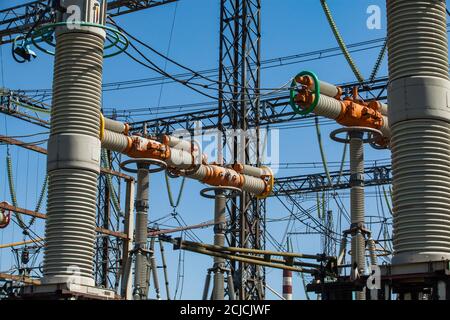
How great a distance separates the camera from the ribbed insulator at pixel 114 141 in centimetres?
2177

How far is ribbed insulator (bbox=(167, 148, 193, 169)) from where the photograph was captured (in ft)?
78.2

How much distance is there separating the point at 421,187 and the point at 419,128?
95 cm

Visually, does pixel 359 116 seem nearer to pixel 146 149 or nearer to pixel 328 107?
pixel 328 107

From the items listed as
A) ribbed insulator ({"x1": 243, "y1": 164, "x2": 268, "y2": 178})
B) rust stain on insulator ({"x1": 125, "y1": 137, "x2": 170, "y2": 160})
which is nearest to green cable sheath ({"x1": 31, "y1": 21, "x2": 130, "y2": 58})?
rust stain on insulator ({"x1": 125, "y1": 137, "x2": 170, "y2": 160})

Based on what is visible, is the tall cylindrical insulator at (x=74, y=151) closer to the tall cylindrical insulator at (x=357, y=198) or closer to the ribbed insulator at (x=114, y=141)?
the ribbed insulator at (x=114, y=141)

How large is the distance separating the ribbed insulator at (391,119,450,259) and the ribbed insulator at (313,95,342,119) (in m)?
6.71

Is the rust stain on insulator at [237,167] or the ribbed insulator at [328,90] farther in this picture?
the rust stain on insulator at [237,167]

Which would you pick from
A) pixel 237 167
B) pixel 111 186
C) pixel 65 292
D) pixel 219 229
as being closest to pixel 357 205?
pixel 237 167

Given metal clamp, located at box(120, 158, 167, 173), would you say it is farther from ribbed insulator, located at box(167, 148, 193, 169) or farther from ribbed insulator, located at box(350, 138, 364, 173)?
ribbed insulator, located at box(350, 138, 364, 173)

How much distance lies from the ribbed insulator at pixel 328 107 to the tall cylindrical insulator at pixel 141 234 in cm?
586

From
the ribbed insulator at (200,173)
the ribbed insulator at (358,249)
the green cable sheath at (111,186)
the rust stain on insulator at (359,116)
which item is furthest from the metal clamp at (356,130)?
the green cable sheath at (111,186)

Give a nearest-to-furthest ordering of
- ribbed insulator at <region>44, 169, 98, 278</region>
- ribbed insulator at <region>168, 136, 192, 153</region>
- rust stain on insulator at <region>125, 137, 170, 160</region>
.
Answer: ribbed insulator at <region>44, 169, 98, 278</region> < rust stain on insulator at <region>125, 137, 170, 160</region> < ribbed insulator at <region>168, 136, 192, 153</region>

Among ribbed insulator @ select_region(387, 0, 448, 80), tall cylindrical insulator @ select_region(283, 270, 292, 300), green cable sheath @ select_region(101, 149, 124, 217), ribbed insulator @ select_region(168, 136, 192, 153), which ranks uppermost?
green cable sheath @ select_region(101, 149, 124, 217)
